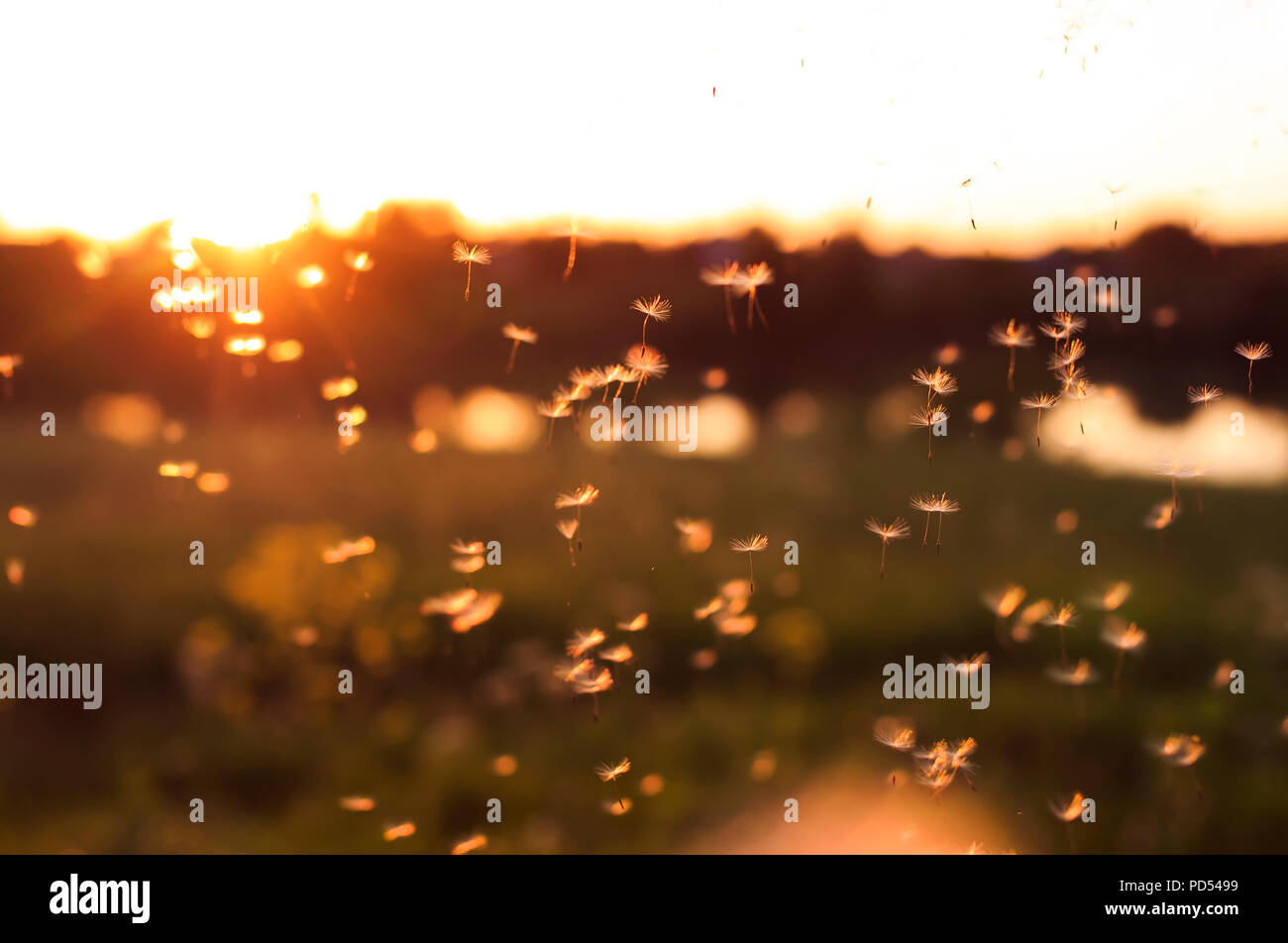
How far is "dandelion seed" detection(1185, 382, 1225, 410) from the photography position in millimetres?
1941

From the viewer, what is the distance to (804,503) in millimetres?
3510

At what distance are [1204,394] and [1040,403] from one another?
42 cm

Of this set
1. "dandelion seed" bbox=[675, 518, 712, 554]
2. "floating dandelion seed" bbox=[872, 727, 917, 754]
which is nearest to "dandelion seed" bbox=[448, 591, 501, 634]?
"dandelion seed" bbox=[675, 518, 712, 554]

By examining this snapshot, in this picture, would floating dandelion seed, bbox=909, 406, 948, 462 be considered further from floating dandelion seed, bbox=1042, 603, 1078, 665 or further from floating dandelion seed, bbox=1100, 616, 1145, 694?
floating dandelion seed, bbox=1100, 616, 1145, 694

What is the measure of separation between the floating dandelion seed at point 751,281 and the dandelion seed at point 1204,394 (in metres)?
1.03

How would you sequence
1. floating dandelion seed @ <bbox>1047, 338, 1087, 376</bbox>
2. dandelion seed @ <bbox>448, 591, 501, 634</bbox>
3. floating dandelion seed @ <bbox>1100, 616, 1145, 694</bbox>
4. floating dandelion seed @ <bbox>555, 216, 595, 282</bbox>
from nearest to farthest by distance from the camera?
floating dandelion seed @ <bbox>555, 216, 595, 282</bbox>
floating dandelion seed @ <bbox>1047, 338, 1087, 376</bbox>
dandelion seed @ <bbox>448, 591, 501, 634</bbox>
floating dandelion seed @ <bbox>1100, 616, 1145, 694</bbox>

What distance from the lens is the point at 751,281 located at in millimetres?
1872

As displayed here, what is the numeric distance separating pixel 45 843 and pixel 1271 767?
338cm

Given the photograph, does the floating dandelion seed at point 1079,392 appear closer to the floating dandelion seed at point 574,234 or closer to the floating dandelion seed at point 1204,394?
the floating dandelion seed at point 1204,394

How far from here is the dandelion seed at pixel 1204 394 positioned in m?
1.94

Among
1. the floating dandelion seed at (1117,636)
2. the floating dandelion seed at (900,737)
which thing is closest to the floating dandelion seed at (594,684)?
the floating dandelion seed at (900,737)

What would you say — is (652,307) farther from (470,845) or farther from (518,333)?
(470,845)

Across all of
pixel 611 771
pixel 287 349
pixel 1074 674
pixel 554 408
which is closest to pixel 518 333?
pixel 554 408

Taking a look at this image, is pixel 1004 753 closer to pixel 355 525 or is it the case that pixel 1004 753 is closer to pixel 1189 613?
pixel 1189 613
